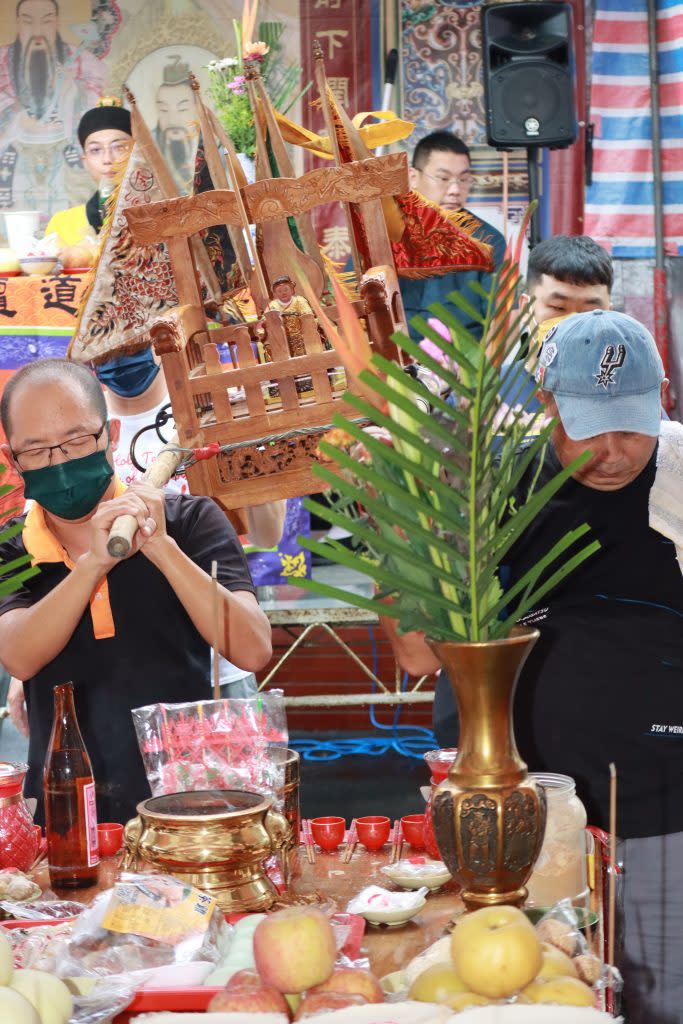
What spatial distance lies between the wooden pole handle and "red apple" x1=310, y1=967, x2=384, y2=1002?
722 mm

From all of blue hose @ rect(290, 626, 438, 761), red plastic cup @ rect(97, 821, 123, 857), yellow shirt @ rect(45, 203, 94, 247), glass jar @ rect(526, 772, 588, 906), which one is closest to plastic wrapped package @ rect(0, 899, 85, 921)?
red plastic cup @ rect(97, 821, 123, 857)

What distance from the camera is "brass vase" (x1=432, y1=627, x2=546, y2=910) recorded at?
1131 mm

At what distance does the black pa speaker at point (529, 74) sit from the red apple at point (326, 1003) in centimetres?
451

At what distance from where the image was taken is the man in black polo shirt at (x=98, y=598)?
6.72 feet

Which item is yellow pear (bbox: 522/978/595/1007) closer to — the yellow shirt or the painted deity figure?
the yellow shirt

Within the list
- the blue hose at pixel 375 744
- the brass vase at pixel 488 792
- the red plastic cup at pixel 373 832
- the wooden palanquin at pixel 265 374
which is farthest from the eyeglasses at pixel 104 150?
the brass vase at pixel 488 792

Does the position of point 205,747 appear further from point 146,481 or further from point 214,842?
point 146,481

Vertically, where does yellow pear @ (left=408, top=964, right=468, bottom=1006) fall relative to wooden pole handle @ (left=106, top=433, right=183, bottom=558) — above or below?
below

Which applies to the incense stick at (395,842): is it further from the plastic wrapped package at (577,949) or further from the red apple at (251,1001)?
the red apple at (251,1001)

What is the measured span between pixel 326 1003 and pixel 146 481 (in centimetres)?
98

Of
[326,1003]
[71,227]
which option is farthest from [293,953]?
[71,227]

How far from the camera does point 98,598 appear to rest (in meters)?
2.13

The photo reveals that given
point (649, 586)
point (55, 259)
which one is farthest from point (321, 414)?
point (55, 259)

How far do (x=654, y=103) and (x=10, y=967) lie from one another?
5.66m
